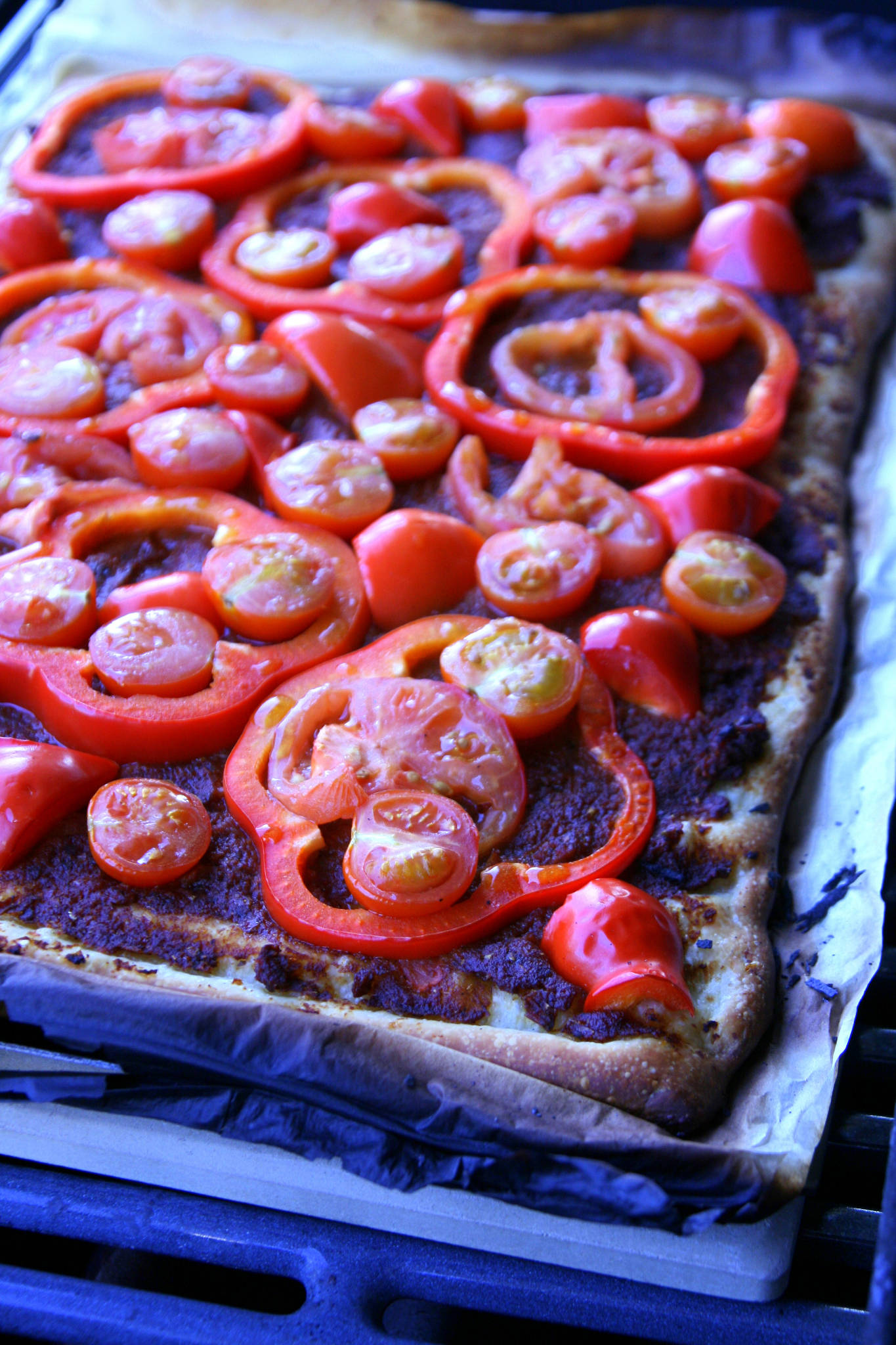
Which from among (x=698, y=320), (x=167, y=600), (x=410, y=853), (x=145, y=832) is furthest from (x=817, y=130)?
(x=145, y=832)

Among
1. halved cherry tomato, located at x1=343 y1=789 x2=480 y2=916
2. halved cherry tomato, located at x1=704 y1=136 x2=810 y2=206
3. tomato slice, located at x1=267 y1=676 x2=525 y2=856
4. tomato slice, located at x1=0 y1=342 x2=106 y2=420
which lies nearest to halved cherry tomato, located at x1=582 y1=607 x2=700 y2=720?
tomato slice, located at x1=267 y1=676 x2=525 y2=856

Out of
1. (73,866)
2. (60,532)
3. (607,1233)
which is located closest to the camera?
A: (607,1233)

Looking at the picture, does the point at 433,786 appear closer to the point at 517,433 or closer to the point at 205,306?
the point at 517,433

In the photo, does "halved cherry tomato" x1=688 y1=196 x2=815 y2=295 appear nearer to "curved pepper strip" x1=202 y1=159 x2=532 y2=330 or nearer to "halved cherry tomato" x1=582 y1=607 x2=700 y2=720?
"curved pepper strip" x1=202 y1=159 x2=532 y2=330

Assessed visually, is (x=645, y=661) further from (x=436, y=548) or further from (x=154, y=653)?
(x=154, y=653)

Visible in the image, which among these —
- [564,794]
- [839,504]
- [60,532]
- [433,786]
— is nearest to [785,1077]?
[564,794]

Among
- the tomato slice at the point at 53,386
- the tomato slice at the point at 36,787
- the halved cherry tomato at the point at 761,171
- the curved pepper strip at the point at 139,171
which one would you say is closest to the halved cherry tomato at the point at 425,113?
the curved pepper strip at the point at 139,171

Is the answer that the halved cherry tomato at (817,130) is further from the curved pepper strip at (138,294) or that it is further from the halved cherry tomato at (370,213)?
the curved pepper strip at (138,294)
